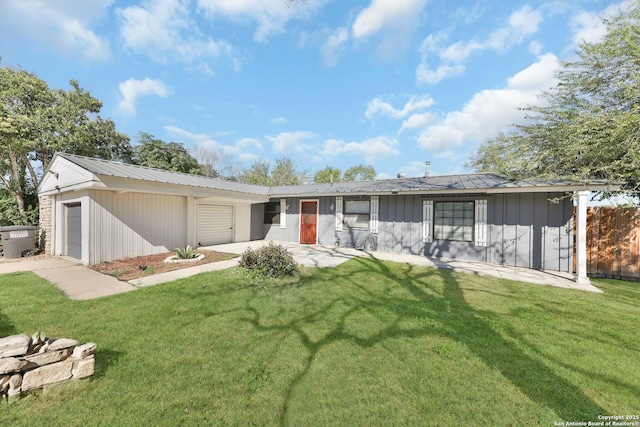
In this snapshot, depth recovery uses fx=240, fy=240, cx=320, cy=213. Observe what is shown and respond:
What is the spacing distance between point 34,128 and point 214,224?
387 inches

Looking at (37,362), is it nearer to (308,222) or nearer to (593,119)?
A: (308,222)

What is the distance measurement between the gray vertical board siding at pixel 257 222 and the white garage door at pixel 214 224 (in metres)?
1.15

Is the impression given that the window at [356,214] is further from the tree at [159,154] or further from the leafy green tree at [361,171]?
the leafy green tree at [361,171]

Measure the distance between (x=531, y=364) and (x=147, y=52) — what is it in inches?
552

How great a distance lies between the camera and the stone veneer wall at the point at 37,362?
6.21ft

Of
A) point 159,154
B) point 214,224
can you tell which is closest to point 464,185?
point 214,224

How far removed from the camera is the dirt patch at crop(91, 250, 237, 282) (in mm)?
5478

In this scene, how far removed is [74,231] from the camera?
7402 mm

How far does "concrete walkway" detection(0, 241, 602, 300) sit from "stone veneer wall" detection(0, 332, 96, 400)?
2.42 metres

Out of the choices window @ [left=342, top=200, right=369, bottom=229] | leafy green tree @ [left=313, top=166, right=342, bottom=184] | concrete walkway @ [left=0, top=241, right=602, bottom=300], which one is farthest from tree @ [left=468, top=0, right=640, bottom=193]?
leafy green tree @ [left=313, top=166, right=342, bottom=184]

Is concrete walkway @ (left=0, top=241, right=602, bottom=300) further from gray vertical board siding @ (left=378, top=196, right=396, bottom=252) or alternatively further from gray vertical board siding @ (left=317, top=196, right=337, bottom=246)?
gray vertical board siding @ (left=317, top=196, right=337, bottom=246)

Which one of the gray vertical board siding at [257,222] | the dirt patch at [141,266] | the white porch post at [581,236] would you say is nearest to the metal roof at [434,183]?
the white porch post at [581,236]

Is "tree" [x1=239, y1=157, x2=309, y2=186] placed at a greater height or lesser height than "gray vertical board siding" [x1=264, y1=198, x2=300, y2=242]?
greater

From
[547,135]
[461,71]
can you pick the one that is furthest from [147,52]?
[547,135]
